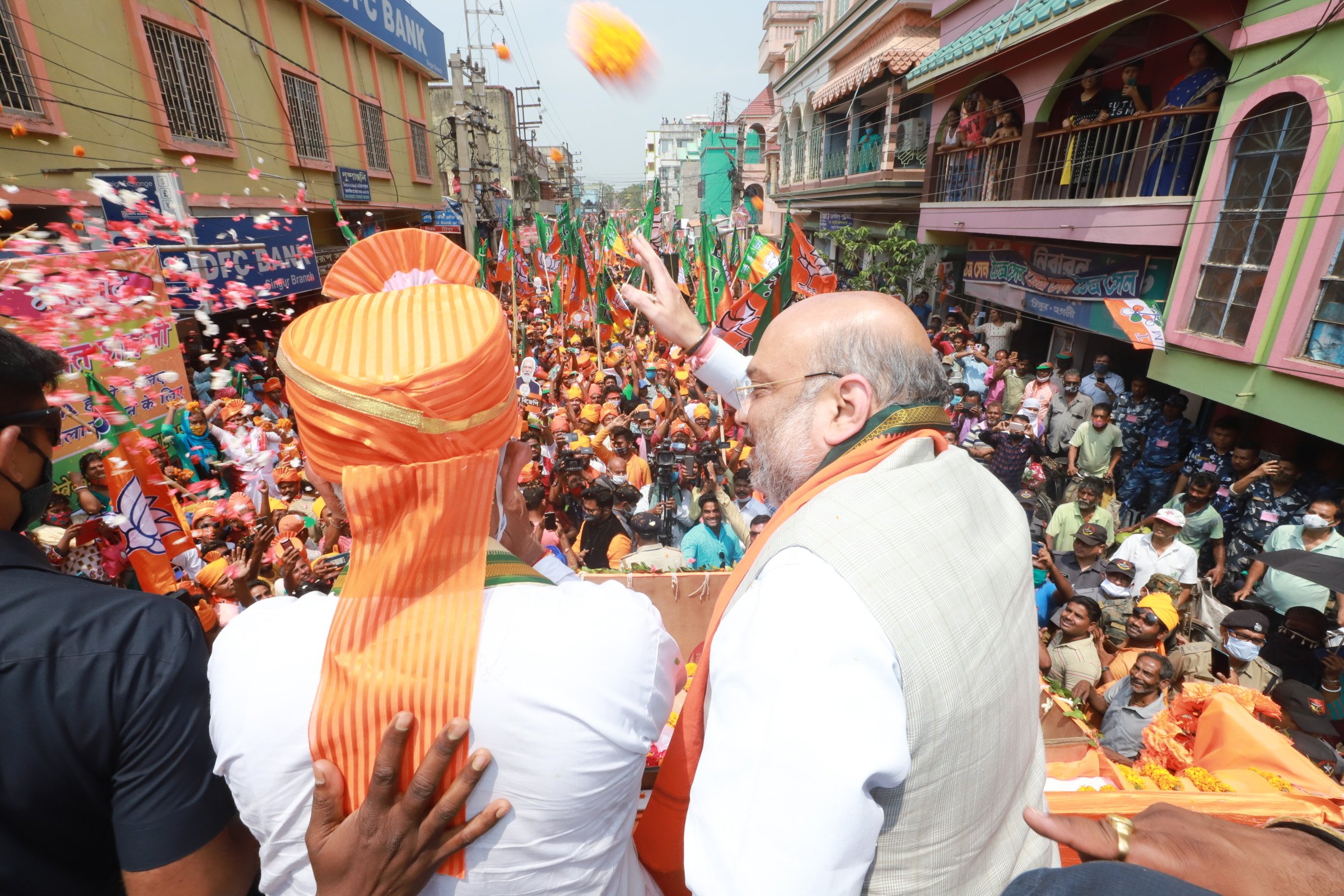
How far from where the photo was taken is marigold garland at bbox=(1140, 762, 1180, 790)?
2.34 meters

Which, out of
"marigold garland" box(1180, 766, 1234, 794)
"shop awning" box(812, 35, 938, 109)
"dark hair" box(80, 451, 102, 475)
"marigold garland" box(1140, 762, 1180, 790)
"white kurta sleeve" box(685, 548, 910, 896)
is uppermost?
"shop awning" box(812, 35, 938, 109)

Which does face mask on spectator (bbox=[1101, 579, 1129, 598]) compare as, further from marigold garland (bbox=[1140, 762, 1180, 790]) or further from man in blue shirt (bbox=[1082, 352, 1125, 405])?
man in blue shirt (bbox=[1082, 352, 1125, 405])

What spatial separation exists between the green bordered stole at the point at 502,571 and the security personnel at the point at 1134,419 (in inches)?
329

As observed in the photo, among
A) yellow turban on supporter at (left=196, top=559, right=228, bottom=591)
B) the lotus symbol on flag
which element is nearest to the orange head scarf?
the lotus symbol on flag

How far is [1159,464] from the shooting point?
7.11 metres

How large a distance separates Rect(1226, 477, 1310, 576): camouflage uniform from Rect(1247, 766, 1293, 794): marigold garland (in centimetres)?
427

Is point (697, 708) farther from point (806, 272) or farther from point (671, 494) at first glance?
point (806, 272)

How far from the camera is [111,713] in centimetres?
113

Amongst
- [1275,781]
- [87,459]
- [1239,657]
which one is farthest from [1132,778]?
[87,459]

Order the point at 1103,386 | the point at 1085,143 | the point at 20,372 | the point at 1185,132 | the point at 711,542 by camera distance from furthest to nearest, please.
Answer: the point at 1085,143, the point at 1185,132, the point at 1103,386, the point at 711,542, the point at 20,372

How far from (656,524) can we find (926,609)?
165 inches

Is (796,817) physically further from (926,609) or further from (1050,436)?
(1050,436)

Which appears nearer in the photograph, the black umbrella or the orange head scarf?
the orange head scarf

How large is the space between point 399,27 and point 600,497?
17335 mm
